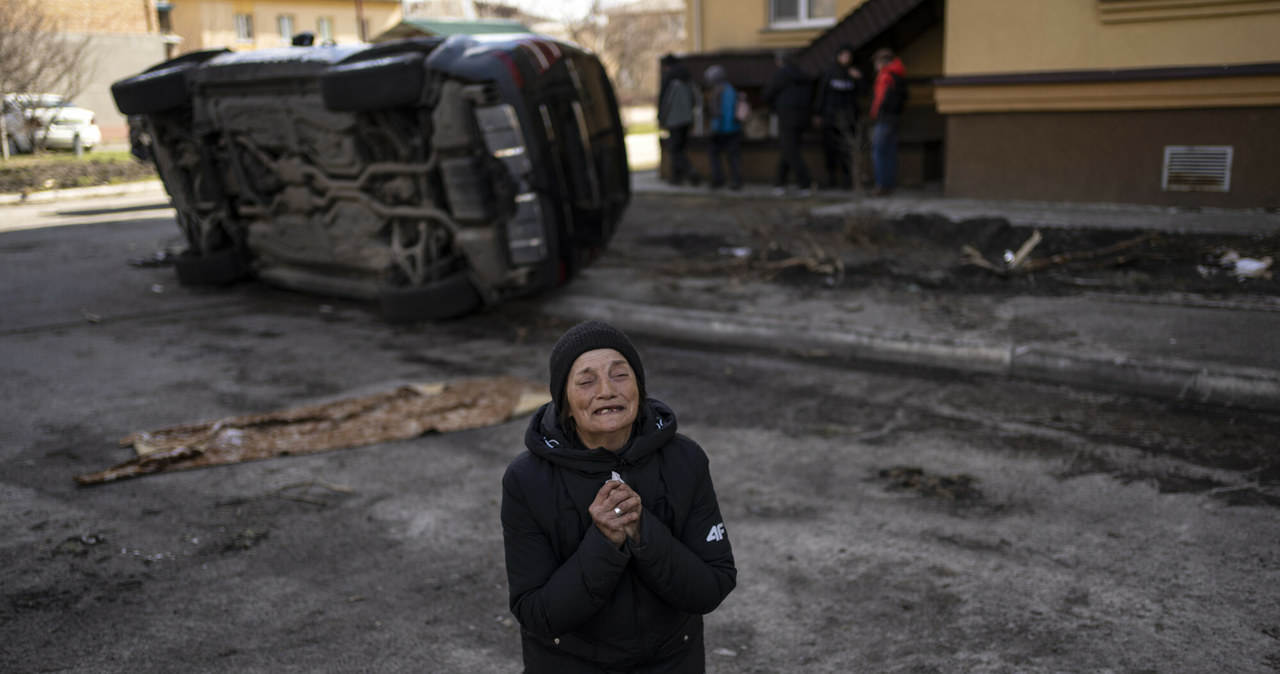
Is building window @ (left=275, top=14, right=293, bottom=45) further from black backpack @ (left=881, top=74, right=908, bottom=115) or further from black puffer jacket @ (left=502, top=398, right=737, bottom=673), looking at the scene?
black puffer jacket @ (left=502, top=398, right=737, bottom=673)

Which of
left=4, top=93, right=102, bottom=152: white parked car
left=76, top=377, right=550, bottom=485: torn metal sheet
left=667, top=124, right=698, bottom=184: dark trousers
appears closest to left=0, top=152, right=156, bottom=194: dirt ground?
left=4, top=93, right=102, bottom=152: white parked car

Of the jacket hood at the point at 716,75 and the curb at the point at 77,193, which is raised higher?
the jacket hood at the point at 716,75

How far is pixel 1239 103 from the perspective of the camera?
10414 mm

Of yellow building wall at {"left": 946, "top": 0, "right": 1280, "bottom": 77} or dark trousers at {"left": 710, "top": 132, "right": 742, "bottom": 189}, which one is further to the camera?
dark trousers at {"left": 710, "top": 132, "right": 742, "bottom": 189}

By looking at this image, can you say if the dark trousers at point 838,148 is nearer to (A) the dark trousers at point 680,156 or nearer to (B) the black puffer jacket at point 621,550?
(A) the dark trousers at point 680,156

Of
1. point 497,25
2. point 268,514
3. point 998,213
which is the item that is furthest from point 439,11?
point 268,514

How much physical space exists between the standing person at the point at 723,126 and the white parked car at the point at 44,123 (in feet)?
51.7

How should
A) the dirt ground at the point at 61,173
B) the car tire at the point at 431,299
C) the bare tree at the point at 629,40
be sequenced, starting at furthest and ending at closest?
the bare tree at the point at 629,40
the dirt ground at the point at 61,173
the car tire at the point at 431,299

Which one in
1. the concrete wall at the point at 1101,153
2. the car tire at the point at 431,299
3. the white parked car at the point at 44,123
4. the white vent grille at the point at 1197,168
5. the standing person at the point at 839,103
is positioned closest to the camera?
the car tire at the point at 431,299

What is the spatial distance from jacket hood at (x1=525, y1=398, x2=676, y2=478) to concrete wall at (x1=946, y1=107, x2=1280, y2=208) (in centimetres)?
1027

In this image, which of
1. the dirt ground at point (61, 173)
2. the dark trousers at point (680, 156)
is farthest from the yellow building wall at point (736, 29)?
the dirt ground at point (61, 173)

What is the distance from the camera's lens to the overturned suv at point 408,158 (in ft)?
25.4

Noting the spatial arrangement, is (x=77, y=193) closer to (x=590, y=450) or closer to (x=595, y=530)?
(x=590, y=450)

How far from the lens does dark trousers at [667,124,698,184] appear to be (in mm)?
15664
